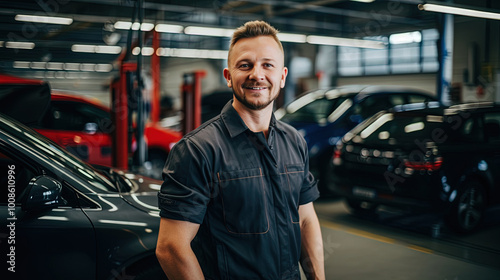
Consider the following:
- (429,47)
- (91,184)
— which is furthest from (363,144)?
(429,47)

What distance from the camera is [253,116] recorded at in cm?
159

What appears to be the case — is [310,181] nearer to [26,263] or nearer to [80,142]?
[26,263]

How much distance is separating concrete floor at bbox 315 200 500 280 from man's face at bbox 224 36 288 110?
9.01ft

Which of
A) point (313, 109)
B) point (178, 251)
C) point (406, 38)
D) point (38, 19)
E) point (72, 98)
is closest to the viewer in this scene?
point (178, 251)

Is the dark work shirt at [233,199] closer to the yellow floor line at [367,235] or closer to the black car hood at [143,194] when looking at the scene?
the black car hood at [143,194]

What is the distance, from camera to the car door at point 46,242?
2.17 metres

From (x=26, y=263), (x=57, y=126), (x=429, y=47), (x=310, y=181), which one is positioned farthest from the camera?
(x=429, y=47)

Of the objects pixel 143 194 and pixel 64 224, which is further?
pixel 143 194

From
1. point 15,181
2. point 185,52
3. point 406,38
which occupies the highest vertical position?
point 406,38

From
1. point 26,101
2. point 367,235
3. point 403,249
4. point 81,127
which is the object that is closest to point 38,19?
point 81,127

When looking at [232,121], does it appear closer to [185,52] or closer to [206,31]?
[206,31]

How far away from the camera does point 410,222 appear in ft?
18.4

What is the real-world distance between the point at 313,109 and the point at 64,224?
214 inches

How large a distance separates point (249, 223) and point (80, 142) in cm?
563
